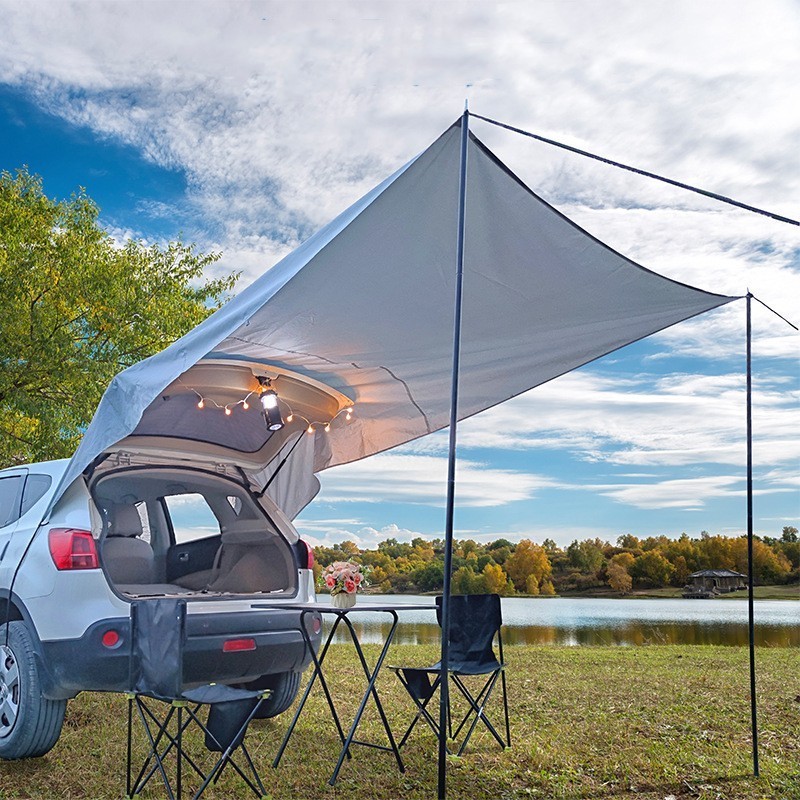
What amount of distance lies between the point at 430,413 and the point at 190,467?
6.16 feet

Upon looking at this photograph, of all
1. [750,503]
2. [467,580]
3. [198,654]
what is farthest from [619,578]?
[198,654]

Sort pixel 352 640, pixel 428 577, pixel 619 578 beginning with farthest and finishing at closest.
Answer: pixel 619 578 < pixel 428 577 < pixel 352 640

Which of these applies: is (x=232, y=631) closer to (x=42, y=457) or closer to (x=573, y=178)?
(x=573, y=178)

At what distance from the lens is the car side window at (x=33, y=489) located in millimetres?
4255

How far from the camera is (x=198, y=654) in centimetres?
385

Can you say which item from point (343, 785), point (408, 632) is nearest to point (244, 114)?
point (343, 785)

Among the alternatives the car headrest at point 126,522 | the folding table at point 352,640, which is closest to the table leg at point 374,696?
the folding table at point 352,640

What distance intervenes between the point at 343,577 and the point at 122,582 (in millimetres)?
1484

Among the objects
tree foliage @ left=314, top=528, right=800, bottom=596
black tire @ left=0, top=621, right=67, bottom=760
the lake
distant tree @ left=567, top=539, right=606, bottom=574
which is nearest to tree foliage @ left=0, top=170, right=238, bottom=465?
the lake

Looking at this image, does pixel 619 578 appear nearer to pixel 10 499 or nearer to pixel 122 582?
pixel 122 582

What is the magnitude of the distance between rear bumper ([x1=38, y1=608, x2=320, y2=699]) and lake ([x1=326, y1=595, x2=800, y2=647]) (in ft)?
20.3

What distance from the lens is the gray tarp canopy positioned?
142 inches

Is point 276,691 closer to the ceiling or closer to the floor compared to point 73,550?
closer to the floor

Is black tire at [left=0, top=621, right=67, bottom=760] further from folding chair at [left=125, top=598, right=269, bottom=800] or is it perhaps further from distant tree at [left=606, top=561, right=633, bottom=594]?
distant tree at [left=606, top=561, right=633, bottom=594]
